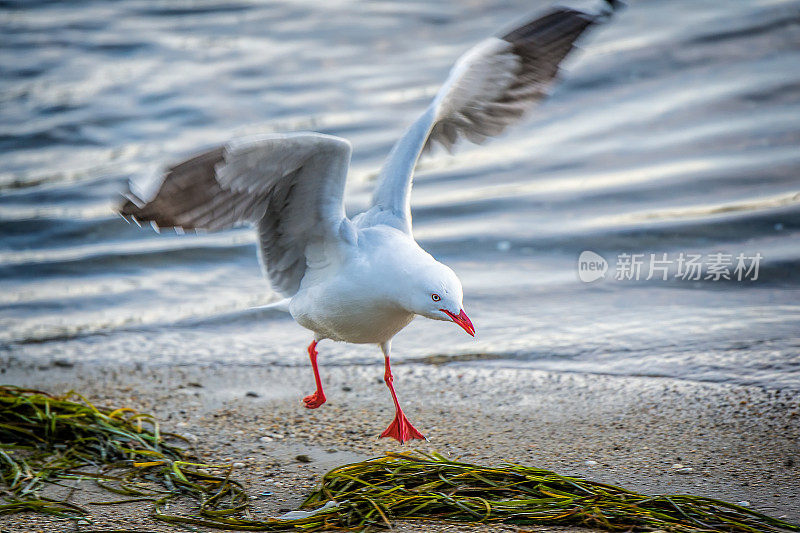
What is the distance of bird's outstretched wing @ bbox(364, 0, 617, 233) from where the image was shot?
4.98 metres

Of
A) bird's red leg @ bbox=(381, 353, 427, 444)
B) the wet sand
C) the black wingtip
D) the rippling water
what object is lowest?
the wet sand

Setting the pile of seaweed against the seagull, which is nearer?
the pile of seaweed

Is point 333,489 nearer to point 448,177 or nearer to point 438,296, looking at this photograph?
point 438,296

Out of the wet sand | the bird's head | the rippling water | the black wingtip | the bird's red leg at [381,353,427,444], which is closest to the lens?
the bird's head

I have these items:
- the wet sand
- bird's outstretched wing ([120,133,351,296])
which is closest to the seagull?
bird's outstretched wing ([120,133,351,296])

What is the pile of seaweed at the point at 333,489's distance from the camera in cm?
378

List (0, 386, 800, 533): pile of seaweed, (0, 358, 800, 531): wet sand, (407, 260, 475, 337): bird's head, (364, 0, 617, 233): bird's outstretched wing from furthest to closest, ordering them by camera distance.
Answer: (364, 0, 617, 233): bird's outstretched wing, (0, 358, 800, 531): wet sand, (407, 260, 475, 337): bird's head, (0, 386, 800, 533): pile of seaweed

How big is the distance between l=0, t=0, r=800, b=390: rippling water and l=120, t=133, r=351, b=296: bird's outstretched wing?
20 centimetres

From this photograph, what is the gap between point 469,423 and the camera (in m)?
5.11

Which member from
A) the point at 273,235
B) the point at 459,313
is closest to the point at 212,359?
the point at 273,235

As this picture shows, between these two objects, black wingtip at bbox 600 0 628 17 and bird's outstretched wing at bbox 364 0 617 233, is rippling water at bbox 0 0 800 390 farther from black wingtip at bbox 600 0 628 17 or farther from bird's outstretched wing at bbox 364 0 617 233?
black wingtip at bbox 600 0 628 17

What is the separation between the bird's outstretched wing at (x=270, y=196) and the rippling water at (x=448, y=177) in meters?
0.20

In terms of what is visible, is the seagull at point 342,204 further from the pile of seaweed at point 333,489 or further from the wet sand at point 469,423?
the pile of seaweed at point 333,489

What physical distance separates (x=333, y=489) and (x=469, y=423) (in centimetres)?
115
